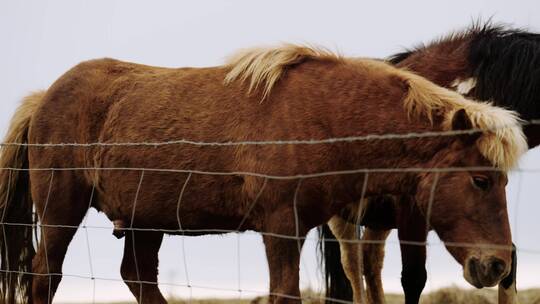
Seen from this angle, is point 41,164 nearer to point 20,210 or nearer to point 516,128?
point 20,210

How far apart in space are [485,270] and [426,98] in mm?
1109

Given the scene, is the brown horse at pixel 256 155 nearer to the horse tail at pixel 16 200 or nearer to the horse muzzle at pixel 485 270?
the horse muzzle at pixel 485 270

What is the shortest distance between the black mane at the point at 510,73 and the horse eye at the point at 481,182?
2.04m

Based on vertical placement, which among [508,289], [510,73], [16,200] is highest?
[510,73]

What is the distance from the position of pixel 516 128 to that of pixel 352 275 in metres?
3.35

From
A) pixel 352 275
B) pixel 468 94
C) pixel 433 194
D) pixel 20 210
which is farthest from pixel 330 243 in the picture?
pixel 433 194

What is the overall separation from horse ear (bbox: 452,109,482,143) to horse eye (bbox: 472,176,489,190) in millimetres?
230

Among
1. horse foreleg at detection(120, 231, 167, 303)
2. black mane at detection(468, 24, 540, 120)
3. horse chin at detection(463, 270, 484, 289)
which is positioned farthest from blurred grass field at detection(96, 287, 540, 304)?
horse chin at detection(463, 270, 484, 289)

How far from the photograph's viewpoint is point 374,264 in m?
8.30

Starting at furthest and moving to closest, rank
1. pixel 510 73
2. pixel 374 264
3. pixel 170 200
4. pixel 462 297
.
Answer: pixel 462 297, pixel 374 264, pixel 510 73, pixel 170 200

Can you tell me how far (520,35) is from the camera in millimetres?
7754

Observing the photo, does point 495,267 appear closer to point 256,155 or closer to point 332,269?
point 256,155

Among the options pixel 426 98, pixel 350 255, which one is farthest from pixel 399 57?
pixel 426 98

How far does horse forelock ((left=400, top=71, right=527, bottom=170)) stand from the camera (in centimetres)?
534
